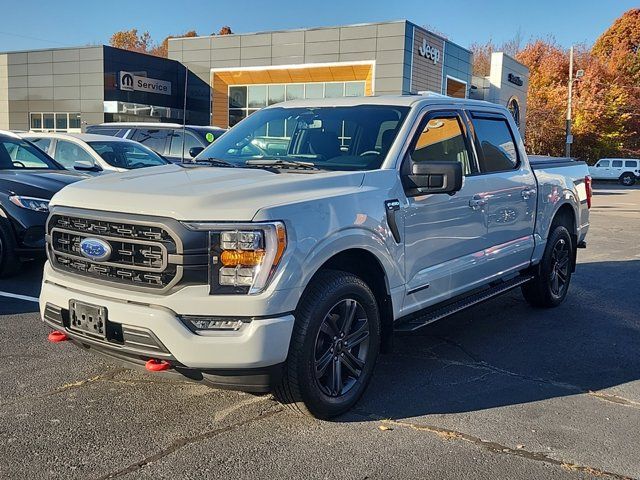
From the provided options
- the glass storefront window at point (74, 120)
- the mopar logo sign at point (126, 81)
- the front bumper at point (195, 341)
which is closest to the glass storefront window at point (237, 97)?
the mopar logo sign at point (126, 81)

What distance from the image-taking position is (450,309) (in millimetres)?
4852

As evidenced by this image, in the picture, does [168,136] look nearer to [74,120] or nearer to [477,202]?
[477,202]

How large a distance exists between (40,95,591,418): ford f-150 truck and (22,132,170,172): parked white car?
223 inches

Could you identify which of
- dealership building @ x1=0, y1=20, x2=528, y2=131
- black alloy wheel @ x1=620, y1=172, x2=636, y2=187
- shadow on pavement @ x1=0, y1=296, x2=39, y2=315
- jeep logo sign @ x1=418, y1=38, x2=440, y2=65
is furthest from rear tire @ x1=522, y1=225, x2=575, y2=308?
black alloy wheel @ x1=620, y1=172, x2=636, y2=187

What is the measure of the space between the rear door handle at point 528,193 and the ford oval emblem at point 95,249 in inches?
151

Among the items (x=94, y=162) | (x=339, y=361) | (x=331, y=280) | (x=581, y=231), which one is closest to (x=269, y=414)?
(x=339, y=361)

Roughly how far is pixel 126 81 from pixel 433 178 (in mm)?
32444

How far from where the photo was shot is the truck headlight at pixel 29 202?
23.2ft

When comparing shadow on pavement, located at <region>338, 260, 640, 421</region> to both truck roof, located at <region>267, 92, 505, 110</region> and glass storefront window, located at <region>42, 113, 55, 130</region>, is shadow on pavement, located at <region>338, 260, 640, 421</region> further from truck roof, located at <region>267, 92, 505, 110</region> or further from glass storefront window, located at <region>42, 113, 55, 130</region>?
glass storefront window, located at <region>42, 113, 55, 130</region>

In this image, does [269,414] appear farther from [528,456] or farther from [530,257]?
[530,257]

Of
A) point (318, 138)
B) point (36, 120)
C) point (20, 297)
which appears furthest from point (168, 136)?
point (36, 120)

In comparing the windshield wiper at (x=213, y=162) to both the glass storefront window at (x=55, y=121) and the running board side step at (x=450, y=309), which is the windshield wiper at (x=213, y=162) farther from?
the glass storefront window at (x=55, y=121)

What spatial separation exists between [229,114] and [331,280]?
33400 mm

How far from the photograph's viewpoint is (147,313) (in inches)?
132
